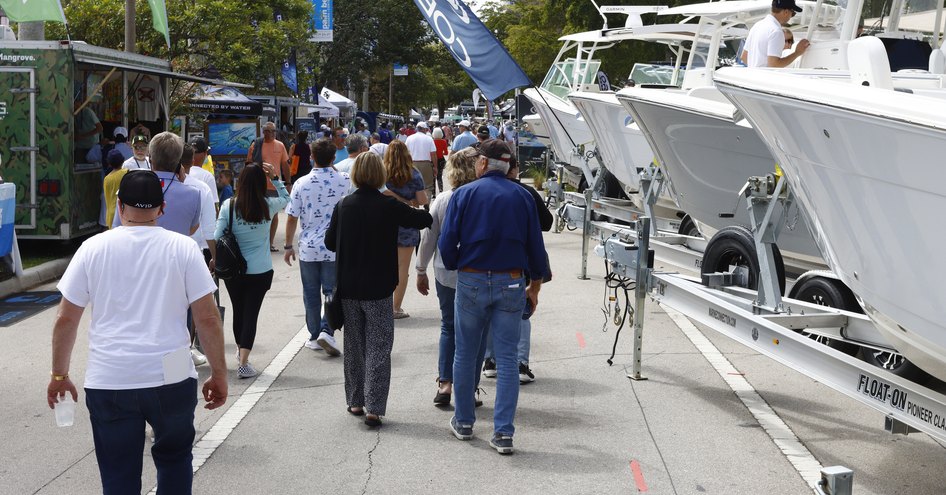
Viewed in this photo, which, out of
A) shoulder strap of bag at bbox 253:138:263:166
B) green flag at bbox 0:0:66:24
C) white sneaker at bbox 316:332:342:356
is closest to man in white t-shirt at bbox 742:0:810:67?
white sneaker at bbox 316:332:342:356

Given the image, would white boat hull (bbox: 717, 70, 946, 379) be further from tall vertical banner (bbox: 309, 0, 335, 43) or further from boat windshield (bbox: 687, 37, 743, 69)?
tall vertical banner (bbox: 309, 0, 335, 43)

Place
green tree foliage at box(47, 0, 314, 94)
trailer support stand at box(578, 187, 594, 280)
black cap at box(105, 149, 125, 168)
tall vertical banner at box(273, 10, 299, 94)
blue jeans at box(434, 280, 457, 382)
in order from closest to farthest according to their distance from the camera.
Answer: blue jeans at box(434, 280, 457, 382)
black cap at box(105, 149, 125, 168)
trailer support stand at box(578, 187, 594, 280)
green tree foliage at box(47, 0, 314, 94)
tall vertical banner at box(273, 10, 299, 94)

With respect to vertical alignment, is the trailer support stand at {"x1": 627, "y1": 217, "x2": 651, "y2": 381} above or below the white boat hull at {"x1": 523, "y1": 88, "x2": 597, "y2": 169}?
below

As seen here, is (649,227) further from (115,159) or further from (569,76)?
(569,76)

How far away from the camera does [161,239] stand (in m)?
4.42

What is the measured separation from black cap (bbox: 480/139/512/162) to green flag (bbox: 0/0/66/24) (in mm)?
9360

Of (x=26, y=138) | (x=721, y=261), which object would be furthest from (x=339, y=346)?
(x=26, y=138)

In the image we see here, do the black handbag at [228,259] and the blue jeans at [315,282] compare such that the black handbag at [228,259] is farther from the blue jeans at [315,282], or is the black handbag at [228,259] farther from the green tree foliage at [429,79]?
the green tree foliage at [429,79]

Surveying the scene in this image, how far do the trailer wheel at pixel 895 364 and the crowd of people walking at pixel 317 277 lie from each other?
6.99 feet

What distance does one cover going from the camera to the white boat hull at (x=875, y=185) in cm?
493

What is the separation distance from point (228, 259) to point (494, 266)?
8.23ft

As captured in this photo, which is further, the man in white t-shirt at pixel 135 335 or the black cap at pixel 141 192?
the black cap at pixel 141 192

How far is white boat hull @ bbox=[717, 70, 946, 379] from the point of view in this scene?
4.93 m

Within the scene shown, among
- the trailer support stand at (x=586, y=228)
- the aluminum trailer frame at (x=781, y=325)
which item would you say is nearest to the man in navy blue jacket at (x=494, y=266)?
the aluminum trailer frame at (x=781, y=325)
